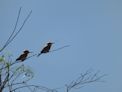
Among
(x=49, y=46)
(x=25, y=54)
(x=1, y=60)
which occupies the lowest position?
(x=1, y=60)

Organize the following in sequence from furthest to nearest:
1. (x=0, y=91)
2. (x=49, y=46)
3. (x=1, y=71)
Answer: (x=49, y=46) < (x=1, y=71) < (x=0, y=91)

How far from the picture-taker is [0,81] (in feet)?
30.4

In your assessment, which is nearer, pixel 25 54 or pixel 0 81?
pixel 0 81

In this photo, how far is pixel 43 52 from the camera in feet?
37.1

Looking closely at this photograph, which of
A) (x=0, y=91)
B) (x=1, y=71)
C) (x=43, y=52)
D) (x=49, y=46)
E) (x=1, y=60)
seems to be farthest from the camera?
(x=49, y=46)

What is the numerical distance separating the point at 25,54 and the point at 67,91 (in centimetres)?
176

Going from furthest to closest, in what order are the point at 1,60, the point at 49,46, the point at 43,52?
the point at 49,46 → the point at 43,52 → the point at 1,60

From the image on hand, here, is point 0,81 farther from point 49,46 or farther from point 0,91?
point 49,46

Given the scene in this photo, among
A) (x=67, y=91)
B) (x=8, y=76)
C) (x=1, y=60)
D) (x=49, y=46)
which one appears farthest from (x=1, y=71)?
(x=49, y=46)

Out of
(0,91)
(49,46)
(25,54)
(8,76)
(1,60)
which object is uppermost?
(49,46)

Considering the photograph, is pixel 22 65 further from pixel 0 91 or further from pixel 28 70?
pixel 0 91

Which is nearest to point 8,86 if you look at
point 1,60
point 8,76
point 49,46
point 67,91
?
point 8,76

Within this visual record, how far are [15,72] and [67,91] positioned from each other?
130 cm

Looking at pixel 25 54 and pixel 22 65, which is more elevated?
pixel 25 54
